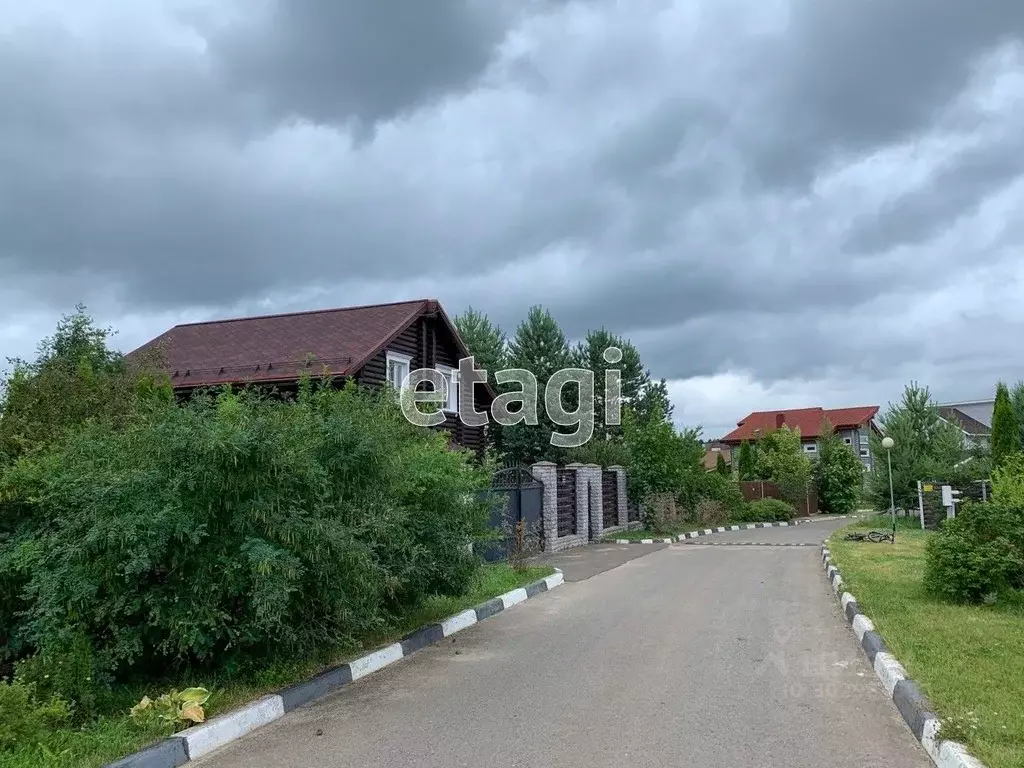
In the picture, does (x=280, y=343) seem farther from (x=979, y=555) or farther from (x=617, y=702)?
(x=617, y=702)

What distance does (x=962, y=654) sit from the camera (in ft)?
23.5

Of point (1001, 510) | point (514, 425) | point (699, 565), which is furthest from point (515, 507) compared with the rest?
point (514, 425)

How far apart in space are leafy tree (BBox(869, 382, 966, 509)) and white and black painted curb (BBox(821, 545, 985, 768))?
69.7ft

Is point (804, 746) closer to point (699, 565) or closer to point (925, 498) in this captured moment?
point (699, 565)

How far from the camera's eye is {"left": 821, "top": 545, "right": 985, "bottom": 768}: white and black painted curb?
4.79 m

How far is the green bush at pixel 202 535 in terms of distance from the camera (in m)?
6.14

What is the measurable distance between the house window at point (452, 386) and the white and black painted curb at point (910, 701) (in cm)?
1709

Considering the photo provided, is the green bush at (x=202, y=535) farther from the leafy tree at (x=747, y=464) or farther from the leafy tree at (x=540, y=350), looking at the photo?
the leafy tree at (x=747, y=464)

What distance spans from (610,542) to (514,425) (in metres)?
15.6

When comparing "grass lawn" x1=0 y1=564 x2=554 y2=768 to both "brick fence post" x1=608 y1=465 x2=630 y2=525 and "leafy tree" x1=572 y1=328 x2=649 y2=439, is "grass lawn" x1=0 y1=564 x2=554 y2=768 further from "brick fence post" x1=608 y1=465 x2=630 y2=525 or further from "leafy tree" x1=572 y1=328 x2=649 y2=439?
"leafy tree" x1=572 y1=328 x2=649 y2=439

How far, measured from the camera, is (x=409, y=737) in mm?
5598

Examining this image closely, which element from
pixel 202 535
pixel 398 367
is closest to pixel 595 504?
pixel 398 367

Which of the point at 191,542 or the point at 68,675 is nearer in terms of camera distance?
the point at 68,675

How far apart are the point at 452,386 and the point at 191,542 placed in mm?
20020
